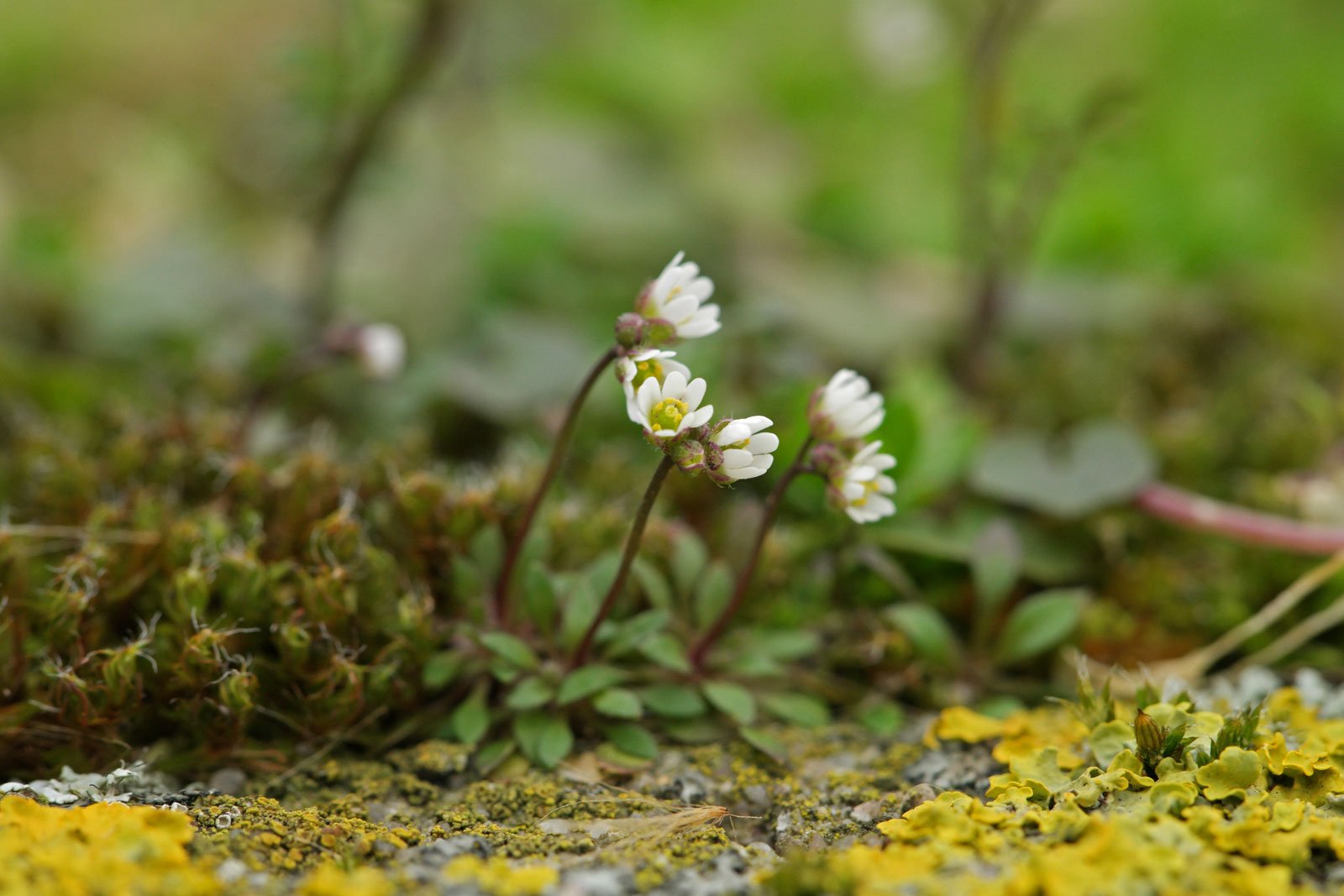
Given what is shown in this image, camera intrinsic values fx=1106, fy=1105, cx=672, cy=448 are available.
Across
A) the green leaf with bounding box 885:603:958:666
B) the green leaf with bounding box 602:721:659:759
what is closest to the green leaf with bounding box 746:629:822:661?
the green leaf with bounding box 885:603:958:666

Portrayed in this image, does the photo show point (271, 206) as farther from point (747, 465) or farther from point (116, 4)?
point (747, 465)

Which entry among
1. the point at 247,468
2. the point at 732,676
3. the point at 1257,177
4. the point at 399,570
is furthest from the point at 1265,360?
the point at 247,468

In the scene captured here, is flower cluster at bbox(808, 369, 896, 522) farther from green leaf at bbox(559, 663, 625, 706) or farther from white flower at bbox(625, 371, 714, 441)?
green leaf at bbox(559, 663, 625, 706)

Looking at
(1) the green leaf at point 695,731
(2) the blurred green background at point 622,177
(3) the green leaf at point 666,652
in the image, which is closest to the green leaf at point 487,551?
(3) the green leaf at point 666,652

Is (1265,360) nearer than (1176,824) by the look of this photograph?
No

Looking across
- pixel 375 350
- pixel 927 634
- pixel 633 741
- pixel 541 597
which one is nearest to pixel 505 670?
pixel 541 597

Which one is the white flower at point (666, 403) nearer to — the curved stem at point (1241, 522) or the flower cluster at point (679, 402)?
the flower cluster at point (679, 402)
